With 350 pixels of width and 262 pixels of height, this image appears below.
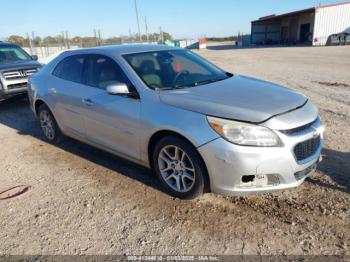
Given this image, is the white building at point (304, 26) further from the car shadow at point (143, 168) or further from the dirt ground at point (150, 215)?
the dirt ground at point (150, 215)

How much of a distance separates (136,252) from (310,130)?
6.83ft

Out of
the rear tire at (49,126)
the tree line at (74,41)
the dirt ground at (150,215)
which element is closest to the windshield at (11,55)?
the rear tire at (49,126)

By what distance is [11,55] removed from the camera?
9523mm

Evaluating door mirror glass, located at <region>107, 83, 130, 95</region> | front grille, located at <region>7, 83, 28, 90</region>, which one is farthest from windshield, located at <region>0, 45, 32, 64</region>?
door mirror glass, located at <region>107, 83, 130, 95</region>

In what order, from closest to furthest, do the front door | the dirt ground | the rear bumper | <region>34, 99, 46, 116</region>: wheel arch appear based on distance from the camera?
the dirt ground
the front door
<region>34, 99, 46, 116</region>: wheel arch
the rear bumper

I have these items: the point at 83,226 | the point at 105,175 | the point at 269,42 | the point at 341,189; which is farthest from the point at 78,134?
the point at 269,42

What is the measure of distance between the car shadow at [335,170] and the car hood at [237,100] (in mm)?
1034

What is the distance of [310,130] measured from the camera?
327cm

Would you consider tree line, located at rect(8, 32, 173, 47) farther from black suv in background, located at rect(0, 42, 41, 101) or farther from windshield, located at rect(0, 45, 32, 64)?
black suv in background, located at rect(0, 42, 41, 101)

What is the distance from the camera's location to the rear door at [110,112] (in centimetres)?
385

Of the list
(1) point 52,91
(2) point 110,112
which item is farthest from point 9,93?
(2) point 110,112

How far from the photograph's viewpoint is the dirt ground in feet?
9.61

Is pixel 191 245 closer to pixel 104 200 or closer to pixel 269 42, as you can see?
pixel 104 200

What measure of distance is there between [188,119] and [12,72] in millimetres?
6766
